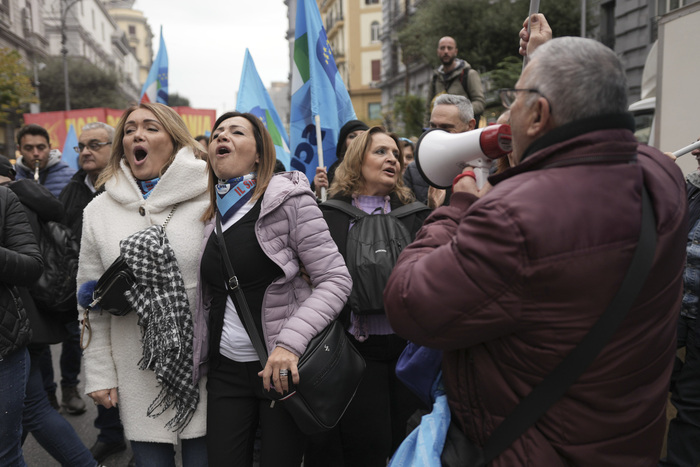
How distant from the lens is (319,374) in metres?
2.23

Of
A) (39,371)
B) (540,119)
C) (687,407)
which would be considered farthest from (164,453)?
(687,407)

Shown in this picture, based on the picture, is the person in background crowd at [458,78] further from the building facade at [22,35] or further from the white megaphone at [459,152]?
the building facade at [22,35]

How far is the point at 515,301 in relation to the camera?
132 centimetres

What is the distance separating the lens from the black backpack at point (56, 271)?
3.16 meters

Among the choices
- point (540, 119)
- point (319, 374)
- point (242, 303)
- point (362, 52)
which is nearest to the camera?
point (540, 119)

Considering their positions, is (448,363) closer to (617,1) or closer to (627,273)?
(627,273)

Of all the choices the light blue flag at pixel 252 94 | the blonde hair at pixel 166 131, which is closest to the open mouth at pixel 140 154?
the blonde hair at pixel 166 131

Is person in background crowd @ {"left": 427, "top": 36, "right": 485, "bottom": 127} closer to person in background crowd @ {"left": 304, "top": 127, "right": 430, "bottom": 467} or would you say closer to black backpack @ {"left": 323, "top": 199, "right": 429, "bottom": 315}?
person in background crowd @ {"left": 304, "top": 127, "right": 430, "bottom": 467}

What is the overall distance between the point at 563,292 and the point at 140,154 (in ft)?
7.08

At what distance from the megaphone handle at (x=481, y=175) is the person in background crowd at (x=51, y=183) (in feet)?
11.8

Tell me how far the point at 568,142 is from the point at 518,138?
172mm

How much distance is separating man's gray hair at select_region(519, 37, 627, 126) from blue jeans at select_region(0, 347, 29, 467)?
8.68 ft

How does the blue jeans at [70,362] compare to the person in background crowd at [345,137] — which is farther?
the person in background crowd at [345,137]

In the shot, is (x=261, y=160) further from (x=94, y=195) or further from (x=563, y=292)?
(x=94, y=195)
